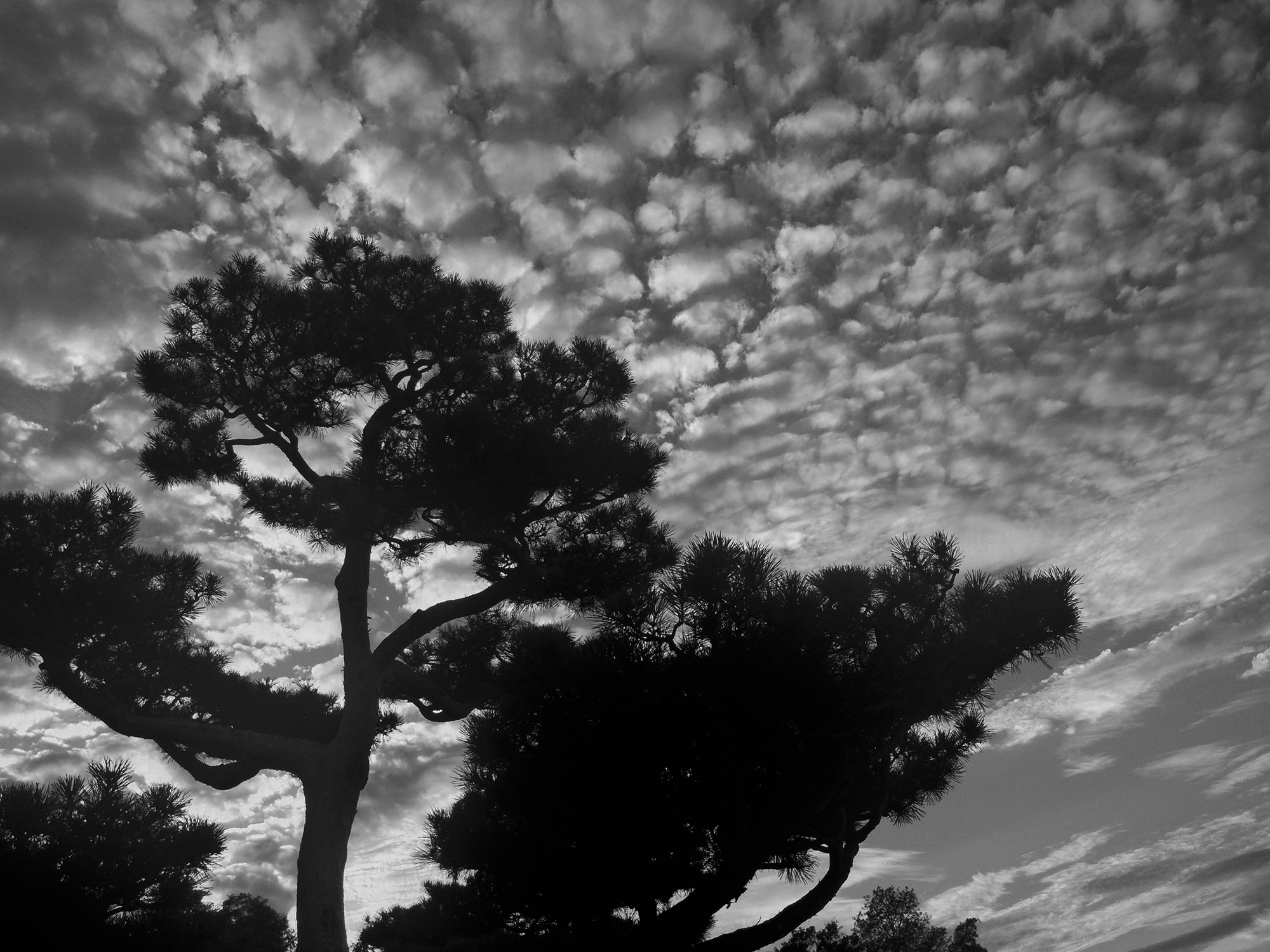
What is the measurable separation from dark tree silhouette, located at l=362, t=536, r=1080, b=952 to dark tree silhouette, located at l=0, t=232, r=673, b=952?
68.0 inches

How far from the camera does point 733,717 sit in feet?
24.2

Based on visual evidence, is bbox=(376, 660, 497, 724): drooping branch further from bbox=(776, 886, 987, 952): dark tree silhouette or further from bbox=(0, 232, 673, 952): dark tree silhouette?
bbox=(776, 886, 987, 952): dark tree silhouette

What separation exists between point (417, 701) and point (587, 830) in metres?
4.37

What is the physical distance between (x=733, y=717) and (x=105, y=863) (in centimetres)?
726

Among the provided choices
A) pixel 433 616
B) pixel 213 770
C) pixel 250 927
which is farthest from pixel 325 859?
pixel 250 927

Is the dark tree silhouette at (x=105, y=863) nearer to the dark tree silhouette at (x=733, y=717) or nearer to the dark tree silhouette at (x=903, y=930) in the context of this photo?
the dark tree silhouette at (x=733, y=717)

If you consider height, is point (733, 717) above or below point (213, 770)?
below

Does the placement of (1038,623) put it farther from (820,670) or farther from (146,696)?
(146,696)

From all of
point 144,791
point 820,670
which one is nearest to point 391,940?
point 144,791

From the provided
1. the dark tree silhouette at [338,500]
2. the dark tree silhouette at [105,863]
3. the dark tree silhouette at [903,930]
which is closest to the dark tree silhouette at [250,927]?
the dark tree silhouette at [105,863]

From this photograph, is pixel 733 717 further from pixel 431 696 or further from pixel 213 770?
pixel 213 770

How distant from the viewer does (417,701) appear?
11.8m

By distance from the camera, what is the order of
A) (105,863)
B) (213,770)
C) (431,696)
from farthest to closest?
(431,696) < (213,770) < (105,863)

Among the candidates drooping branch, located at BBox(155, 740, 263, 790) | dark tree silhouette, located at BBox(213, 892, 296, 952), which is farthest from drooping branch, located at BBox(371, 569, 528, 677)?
dark tree silhouette, located at BBox(213, 892, 296, 952)
